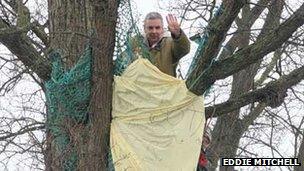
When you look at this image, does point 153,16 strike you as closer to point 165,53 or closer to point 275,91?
point 165,53

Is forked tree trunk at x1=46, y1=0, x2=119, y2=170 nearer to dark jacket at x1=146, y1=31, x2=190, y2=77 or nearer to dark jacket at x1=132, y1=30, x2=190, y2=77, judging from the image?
dark jacket at x1=132, y1=30, x2=190, y2=77

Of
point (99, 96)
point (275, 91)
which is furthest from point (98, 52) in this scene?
point (275, 91)

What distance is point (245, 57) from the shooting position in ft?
18.2

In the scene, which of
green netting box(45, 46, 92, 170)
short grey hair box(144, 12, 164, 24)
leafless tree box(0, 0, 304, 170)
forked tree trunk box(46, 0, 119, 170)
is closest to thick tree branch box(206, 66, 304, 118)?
leafless tree box(0, 0, 304, 170)

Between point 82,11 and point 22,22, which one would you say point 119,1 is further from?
point 22,22

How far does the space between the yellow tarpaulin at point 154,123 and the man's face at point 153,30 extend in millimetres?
268

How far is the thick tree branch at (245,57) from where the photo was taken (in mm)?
5488

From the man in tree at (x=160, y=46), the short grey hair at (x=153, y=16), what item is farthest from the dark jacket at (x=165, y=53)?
the short grey hair at (x=153, y=16)

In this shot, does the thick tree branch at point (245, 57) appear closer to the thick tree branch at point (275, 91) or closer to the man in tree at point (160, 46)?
the man in tree at point (160, 46)

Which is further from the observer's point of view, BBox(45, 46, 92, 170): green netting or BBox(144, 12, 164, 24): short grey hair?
BBox(144, 12, 164, 24): short grey hair

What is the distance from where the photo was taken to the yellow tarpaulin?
545 cm

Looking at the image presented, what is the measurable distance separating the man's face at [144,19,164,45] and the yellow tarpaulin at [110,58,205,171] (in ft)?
0.88

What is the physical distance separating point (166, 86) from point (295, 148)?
25.1 feet

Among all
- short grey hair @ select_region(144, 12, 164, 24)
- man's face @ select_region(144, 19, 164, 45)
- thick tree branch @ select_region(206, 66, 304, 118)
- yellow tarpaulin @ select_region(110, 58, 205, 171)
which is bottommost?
yellow tarpaulin @ select_region(110, 58, 205, 171)
